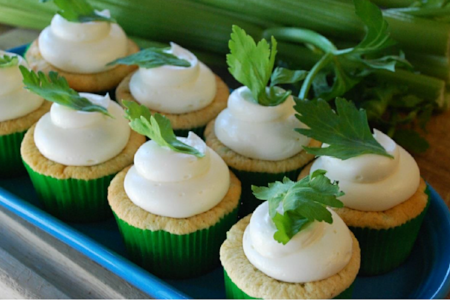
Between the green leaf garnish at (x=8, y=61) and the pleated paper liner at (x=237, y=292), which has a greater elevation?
the green leaf garnish at (x=8, y=61)

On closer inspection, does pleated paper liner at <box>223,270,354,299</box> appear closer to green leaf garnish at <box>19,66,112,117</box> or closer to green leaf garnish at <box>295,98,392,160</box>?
green leaf garnish at <box>295,98,392,160</box>

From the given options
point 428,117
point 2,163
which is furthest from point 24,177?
point 428,117

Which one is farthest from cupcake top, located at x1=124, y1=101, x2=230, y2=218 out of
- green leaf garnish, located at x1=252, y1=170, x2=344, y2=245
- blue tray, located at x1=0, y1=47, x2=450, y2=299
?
green leaf garnish, located at x1=252, y1=170, x2=344, y2=245

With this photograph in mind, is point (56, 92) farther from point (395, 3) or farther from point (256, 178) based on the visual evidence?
point (395, 3)

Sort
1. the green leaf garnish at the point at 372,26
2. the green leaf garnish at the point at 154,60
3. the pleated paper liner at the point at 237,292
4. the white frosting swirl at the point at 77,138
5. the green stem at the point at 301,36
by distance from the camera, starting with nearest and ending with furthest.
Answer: the pleated paper liner at the point at 237,292 → the white frosting swirl at the point at 77,138 → the green leaf garnish at the point at 372,26 → the green leaf garnish at the point at 154,60 → the green stem at the point at 301,36

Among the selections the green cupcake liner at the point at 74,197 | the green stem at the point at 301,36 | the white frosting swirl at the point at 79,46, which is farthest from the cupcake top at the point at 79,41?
the green stem at the point at 301,36

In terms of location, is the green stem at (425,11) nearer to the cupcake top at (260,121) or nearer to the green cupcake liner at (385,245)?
the cupcake top at (260,121)

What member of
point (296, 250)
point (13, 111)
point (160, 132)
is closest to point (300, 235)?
point (296, 250)
